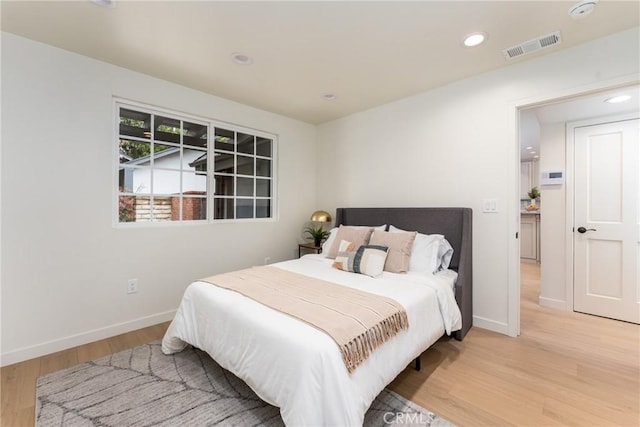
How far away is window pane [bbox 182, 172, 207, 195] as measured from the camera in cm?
315

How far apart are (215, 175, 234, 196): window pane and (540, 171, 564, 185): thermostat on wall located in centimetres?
377

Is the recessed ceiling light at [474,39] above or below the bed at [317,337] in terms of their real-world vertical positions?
above

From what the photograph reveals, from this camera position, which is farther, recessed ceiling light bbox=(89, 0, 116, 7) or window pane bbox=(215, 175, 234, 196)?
window pane bbox=(215, 175, 234, 196)

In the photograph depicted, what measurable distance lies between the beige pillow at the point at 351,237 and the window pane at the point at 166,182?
1.80 m

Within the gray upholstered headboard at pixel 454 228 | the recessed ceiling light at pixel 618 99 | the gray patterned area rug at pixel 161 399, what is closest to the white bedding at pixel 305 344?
the gray patterned area rug at pixel 161 399

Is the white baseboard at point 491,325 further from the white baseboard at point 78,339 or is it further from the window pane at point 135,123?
the window pane at point 135,123

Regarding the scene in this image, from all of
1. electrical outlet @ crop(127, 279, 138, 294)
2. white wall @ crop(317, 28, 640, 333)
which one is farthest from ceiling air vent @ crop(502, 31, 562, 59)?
electrical outlet @ crop(127, 279, 138, 294)

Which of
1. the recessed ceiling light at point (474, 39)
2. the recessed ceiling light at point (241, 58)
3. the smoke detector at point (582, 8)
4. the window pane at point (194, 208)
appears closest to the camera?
the smoke detector at point (582, 8)

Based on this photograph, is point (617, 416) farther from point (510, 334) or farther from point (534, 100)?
point (534, 100)

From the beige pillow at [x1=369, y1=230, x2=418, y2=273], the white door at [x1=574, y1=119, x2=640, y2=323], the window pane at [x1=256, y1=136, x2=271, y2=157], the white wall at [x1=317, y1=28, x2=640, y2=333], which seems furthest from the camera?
the window pane at [x1=256, y1=136, x2=271, y2=157]

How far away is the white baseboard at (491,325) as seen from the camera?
2641 millimetres

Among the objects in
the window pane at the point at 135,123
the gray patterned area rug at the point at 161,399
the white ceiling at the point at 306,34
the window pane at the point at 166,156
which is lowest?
the gray patterned area rug at the point at 161,399

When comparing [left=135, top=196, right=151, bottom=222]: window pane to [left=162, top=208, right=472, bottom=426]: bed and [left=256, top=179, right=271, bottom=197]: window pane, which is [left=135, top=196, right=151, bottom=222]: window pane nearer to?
[left=162, top=208, right=472, bottom=426]: bed

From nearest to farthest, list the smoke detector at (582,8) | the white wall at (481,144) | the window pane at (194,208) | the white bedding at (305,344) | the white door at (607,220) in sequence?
the white bedding at (305,344)
the smoke detector at (582,8)
the white wall at (481,144)
the white door at (607,220)
the window pane at (194,208)
